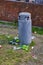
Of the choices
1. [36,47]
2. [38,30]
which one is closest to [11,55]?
[36,47]

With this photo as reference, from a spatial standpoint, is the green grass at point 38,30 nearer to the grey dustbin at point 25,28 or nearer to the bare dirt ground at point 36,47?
the bare dirt ground at point 36,47

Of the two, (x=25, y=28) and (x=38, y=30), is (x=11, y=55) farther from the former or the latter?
(x=38, y=30)

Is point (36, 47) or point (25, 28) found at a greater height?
point (25, 28)

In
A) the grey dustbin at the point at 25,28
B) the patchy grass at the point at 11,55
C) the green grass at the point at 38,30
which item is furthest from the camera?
the green grass at the point at 38,30

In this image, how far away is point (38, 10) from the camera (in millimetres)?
9672

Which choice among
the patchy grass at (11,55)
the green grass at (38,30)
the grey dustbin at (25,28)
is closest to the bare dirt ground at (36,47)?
the patchy grass at (11,55)

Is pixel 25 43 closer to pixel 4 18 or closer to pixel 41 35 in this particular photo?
pixel 41 35

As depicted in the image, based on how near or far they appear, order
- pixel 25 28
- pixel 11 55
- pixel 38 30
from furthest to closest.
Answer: pixel 38 30 → pixel 25 28 → pixel 11 55

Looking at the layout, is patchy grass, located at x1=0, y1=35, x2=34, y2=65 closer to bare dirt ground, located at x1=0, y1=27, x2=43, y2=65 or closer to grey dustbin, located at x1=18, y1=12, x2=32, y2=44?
bare dirt ground, located at x1=0, y1=27, x2=43, y2=65

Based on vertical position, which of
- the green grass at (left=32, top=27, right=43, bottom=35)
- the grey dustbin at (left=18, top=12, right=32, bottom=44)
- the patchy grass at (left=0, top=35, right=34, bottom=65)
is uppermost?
the grey dustbin at (left=18, top=12, right=32, bottom=44)

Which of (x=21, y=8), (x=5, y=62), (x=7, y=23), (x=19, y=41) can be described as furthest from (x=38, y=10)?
(x=5, y=62)

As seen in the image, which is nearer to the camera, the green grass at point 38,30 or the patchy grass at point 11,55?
the patchy grass at point 11,55

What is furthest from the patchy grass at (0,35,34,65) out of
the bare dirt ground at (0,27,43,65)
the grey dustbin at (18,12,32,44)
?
the grey dustbin at (18,12,32,44)

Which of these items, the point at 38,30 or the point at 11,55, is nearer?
the point at 11,55
